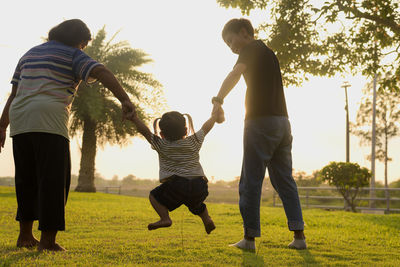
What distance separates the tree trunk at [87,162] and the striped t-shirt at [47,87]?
21.4 meters

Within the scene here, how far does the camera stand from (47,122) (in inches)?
132

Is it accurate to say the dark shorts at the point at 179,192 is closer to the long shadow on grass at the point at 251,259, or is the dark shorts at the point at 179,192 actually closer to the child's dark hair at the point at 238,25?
the long shadow on grass at the point at 251,259

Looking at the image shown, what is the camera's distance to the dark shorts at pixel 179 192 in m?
3.68

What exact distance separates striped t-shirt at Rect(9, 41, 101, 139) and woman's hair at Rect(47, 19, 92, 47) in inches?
3.8

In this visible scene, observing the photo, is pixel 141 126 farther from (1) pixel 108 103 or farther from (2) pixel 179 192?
(1) pixel 108 103

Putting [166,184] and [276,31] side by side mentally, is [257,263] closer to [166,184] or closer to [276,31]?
[166,184]

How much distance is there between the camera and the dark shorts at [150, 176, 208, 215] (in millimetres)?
3684

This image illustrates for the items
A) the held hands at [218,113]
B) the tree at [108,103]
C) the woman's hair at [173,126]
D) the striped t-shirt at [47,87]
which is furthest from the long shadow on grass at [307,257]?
the tree at [108,103]

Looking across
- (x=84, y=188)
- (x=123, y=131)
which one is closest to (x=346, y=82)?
(x=123, y=131)

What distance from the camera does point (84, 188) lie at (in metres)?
24.6

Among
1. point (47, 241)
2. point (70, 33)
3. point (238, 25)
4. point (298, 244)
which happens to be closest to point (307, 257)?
point (298, 244)

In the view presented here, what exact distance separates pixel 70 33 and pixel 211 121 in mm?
1518

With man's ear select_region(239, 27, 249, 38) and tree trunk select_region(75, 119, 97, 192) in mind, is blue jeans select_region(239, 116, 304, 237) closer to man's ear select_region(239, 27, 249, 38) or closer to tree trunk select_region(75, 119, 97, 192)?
man's ear select_region(239, 27, 249, 38)

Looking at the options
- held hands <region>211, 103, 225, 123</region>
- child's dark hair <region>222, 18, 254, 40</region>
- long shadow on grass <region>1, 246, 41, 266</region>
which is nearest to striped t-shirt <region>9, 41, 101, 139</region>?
long shadow on grass <region>1, 246, 41, 266</region>
